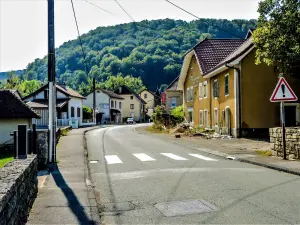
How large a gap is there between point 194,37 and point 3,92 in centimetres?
3592

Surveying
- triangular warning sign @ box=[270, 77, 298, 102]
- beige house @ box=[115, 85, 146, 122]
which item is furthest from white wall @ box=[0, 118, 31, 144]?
beige house @ box=[115, 85, 146, 122]

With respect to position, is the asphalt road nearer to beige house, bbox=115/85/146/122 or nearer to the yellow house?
the yellow house

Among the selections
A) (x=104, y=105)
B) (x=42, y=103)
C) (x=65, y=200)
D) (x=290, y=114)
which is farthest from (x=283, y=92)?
(x=104, y=105)

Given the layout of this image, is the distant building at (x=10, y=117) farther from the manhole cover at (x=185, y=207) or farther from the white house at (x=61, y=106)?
the white house at (x=61, y=106)

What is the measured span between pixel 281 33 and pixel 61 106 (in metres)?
41.2

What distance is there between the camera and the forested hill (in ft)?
217

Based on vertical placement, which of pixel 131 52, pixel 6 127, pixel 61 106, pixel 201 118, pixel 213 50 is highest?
pixel 131 52

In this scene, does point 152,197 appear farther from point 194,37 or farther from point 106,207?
point 194,37

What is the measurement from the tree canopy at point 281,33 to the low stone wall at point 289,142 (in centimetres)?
555

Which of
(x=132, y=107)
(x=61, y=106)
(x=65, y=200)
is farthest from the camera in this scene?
(x=132, y=107)

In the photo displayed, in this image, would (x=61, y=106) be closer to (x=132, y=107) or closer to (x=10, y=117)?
(x=10, y=117)

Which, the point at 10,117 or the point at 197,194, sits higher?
the point at 10,117

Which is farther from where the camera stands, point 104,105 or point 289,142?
point 104,105

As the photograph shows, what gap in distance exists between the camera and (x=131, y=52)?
124188 mm
